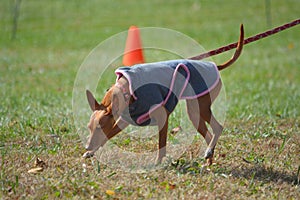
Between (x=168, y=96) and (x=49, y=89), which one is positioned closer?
(x=168, y=96)

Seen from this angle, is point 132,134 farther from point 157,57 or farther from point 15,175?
point 157,57

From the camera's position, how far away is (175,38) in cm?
1647

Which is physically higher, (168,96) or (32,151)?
(168,96)

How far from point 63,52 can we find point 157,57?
3.09 metres

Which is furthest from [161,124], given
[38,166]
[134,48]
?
[134,48]

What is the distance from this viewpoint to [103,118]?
4.96 m

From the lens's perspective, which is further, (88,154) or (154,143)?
(154,143)

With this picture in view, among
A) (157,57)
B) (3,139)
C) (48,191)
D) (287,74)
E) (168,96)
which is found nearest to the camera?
(48,191)

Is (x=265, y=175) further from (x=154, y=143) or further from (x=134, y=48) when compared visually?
(x=134, y=48)

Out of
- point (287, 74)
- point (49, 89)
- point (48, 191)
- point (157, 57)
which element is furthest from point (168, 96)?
point (157, 57)

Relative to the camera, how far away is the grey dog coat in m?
4.99

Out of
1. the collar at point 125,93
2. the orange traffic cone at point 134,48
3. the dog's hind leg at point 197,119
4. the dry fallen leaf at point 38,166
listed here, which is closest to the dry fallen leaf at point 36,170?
the dry fallen leaf at point 38,166

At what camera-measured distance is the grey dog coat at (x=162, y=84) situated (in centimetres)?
499

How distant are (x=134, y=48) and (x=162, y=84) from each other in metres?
5.70
